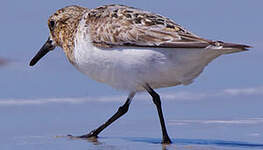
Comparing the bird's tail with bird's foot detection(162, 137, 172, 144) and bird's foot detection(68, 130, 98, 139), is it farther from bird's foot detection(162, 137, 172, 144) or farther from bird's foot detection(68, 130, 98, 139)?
bird's foot detection(68, 130, 98, 139)

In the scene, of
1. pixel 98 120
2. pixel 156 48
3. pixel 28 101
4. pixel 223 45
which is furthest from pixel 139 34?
pixel 28 101

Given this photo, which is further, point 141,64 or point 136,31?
point 136,31

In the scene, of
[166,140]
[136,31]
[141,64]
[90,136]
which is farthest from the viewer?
[90,136]

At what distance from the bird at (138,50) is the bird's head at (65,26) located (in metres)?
0.21

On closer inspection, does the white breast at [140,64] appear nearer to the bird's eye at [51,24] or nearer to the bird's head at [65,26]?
the bird's head at [65,26]

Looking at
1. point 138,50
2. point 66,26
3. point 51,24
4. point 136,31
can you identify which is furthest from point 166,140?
point 51,24

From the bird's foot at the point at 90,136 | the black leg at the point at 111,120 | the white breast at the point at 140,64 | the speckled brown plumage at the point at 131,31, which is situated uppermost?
the speckled brown plumage at the point at 131,31

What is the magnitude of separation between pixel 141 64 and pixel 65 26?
66.3 inches

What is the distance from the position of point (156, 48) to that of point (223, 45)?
81 centimetres

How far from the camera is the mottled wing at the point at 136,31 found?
35.4 ft

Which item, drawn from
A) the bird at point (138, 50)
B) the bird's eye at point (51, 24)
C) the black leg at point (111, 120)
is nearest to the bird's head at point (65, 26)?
the bird's eye at point (51, 24)

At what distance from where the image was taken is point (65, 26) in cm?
1205

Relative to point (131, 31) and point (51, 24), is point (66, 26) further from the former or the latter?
point (131, 31)

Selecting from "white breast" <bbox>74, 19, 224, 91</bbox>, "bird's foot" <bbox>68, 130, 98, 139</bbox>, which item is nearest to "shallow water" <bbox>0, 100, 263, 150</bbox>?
"bird's foot" <bbox>68, 130, 98, 139</bbox>
